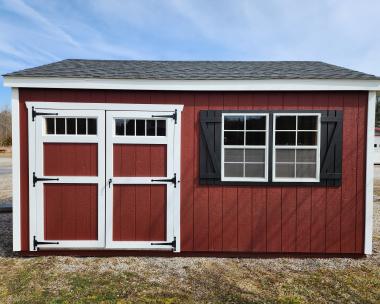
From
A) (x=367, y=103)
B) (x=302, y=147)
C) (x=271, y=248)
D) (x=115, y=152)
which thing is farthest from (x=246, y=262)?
(x=367, y=103)

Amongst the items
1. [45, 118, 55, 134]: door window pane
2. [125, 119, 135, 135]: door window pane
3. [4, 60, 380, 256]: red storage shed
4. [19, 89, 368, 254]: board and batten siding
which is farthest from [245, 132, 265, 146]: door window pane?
[45, 118, 55, 134]: door window pane

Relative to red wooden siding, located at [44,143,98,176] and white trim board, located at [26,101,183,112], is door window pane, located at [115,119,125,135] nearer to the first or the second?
white trim board, located at [26,101,183,112]

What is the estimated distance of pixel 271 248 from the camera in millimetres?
4438

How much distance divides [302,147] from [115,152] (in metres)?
3.06

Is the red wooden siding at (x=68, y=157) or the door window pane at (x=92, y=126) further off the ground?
the door window pane at (x=92, y=126)

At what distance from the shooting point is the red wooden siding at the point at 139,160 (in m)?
4.36

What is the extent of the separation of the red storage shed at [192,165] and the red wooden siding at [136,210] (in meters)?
0.02

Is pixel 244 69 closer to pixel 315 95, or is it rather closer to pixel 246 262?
pixel 315 95

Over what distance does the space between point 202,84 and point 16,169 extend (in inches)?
130

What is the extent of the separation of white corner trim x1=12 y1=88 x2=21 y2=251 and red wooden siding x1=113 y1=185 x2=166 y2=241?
1556mm

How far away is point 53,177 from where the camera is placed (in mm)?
4336

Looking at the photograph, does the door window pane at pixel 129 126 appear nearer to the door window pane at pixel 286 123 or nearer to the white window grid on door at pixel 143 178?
the white window grid on door at pixel 143 178

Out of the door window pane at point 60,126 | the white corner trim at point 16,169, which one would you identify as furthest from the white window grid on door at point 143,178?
the white corner trim at point 16,169

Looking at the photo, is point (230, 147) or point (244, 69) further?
point (244, 69)
